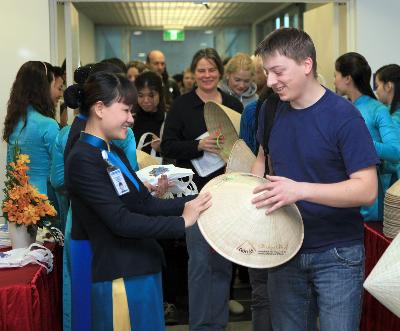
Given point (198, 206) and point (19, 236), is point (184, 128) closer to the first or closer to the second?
point (19, 236)

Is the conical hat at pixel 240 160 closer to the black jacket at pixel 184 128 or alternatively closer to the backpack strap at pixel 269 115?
the backpack strap at pixel 269 115

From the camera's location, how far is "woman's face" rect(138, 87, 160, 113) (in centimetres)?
393

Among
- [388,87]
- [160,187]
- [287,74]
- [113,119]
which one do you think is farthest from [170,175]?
[388,87]

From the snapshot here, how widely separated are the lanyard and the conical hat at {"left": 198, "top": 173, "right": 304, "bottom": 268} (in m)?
0.36

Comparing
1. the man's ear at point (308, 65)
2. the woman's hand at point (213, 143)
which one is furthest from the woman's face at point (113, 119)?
the woman's hand at point (213, 143)

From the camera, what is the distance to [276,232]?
5.27 ft

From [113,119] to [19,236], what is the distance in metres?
0.90

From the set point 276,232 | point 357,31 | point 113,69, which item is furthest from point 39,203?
point 357,31

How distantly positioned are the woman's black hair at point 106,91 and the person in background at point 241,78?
6.09 ft

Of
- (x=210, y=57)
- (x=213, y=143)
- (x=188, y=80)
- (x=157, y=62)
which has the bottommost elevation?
(x=213, y=143)

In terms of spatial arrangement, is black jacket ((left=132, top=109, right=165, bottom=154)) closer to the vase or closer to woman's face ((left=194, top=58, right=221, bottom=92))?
woman's face ((left=194, top=58, right=221, bottom=92))

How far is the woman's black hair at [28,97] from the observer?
3357 millimetres

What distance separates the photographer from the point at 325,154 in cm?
169

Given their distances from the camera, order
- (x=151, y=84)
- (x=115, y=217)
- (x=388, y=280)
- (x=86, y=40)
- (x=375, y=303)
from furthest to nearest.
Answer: (x=86, y=40), (x=151, y=84), (x=375, y=303), (x=115, y=217), (x=388, y=280)
